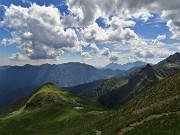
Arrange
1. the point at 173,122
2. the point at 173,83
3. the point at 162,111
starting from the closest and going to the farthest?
the point at 173,122, the point at 162,111, the point at 173,83

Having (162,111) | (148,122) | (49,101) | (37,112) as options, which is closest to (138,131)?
(148,122)

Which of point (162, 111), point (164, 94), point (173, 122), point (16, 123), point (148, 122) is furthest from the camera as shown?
point (16, 123)

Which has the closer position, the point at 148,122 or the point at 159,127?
the point at 159,127

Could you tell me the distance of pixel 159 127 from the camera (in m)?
41.5

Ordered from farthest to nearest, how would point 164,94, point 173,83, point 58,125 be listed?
point 58,125
point 173,83
point 164,94

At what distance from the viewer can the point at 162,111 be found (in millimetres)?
49531

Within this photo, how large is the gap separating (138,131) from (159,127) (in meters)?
3.19

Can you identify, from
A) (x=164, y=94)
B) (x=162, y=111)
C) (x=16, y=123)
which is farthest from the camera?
(x=16, y=123)

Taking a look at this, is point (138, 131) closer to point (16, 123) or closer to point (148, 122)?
point (148, 122)

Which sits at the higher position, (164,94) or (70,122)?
(164,94)

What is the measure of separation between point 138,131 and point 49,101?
489 feet

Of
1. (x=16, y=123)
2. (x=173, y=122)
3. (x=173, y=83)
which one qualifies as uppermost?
(x=173, y=83)

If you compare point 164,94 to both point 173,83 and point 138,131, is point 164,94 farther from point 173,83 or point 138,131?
point 138,131

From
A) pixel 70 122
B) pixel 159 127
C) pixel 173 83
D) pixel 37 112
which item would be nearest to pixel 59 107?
pixel 37 112
